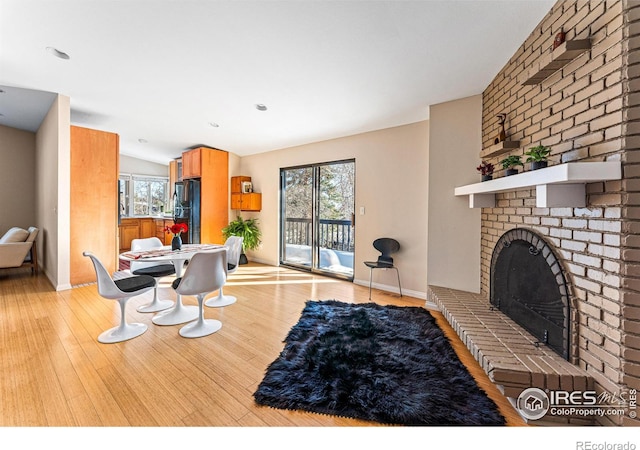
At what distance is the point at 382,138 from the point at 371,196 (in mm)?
909

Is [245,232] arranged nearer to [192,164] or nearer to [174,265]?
[192,164]

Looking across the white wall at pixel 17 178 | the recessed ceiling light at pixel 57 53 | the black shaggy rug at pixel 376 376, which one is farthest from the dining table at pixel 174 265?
the white wall at pixel 17 178

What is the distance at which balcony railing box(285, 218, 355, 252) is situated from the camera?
15.8 feet

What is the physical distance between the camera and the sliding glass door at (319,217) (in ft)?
15.8

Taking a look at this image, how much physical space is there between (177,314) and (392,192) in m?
3.26

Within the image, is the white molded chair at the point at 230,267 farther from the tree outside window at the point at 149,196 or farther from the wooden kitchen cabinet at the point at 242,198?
the tree outside window at the point at 149,196

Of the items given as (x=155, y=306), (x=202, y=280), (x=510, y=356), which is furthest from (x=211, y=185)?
(x=510, y=356)

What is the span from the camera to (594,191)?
1.60m

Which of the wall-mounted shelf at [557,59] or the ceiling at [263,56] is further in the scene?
the ceiling at [263,56]

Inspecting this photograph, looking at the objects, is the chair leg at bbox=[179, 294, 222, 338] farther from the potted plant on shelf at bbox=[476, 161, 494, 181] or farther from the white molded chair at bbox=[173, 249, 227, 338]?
the potted plant on shelf at bbox=[476, 161, 494, 181]

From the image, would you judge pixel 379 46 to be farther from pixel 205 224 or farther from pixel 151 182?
pixel 151 182

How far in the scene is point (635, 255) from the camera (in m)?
1.40

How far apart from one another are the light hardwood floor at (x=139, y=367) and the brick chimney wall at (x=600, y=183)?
673mm

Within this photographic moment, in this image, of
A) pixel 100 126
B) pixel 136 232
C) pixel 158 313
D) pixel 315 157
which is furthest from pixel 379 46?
pixel 136 232
